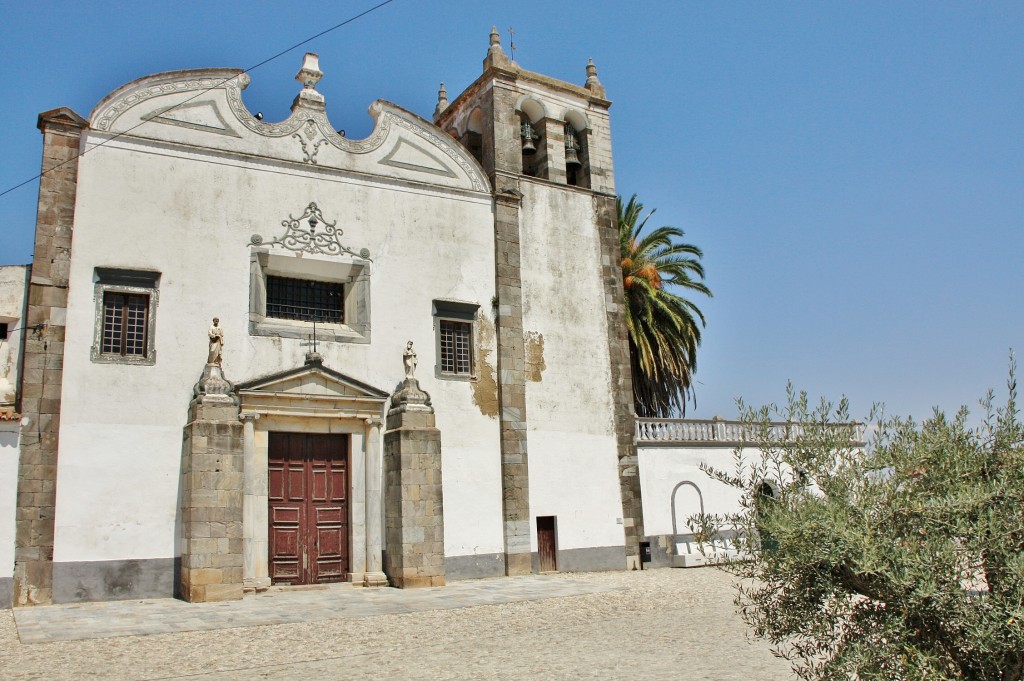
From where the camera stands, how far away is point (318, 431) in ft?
53.2

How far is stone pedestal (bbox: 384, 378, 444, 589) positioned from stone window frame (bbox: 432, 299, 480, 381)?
1315 millimetres

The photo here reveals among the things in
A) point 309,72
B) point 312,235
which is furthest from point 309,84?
point 312,235

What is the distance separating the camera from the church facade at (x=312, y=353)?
46.3ft

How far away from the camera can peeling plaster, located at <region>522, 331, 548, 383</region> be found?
731 inches

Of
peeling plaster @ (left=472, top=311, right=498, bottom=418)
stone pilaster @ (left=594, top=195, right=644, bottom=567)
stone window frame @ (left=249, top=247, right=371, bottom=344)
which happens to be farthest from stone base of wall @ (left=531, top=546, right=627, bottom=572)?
stone window frame @ (left=249, top=247, right=371, bottom=344)

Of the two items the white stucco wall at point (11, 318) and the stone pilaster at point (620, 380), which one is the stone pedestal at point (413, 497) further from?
the white stucco wall at point (11, 318)

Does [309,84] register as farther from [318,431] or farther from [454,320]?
[318,431]

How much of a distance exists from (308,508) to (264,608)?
3.18 metres

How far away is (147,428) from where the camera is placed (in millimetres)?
14555

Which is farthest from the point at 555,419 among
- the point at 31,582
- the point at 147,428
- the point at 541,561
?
the point at 31,582

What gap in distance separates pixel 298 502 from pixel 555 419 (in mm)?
5696

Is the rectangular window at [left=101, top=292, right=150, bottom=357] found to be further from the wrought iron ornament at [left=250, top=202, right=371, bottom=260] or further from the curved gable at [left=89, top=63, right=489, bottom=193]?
the curved gable at [left=89, top=63, right=489, bottom=193]

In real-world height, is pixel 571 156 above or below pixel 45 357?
above

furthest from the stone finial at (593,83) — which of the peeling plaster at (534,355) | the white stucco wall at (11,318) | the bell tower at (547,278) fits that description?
the white stucco wall at (11,318)
